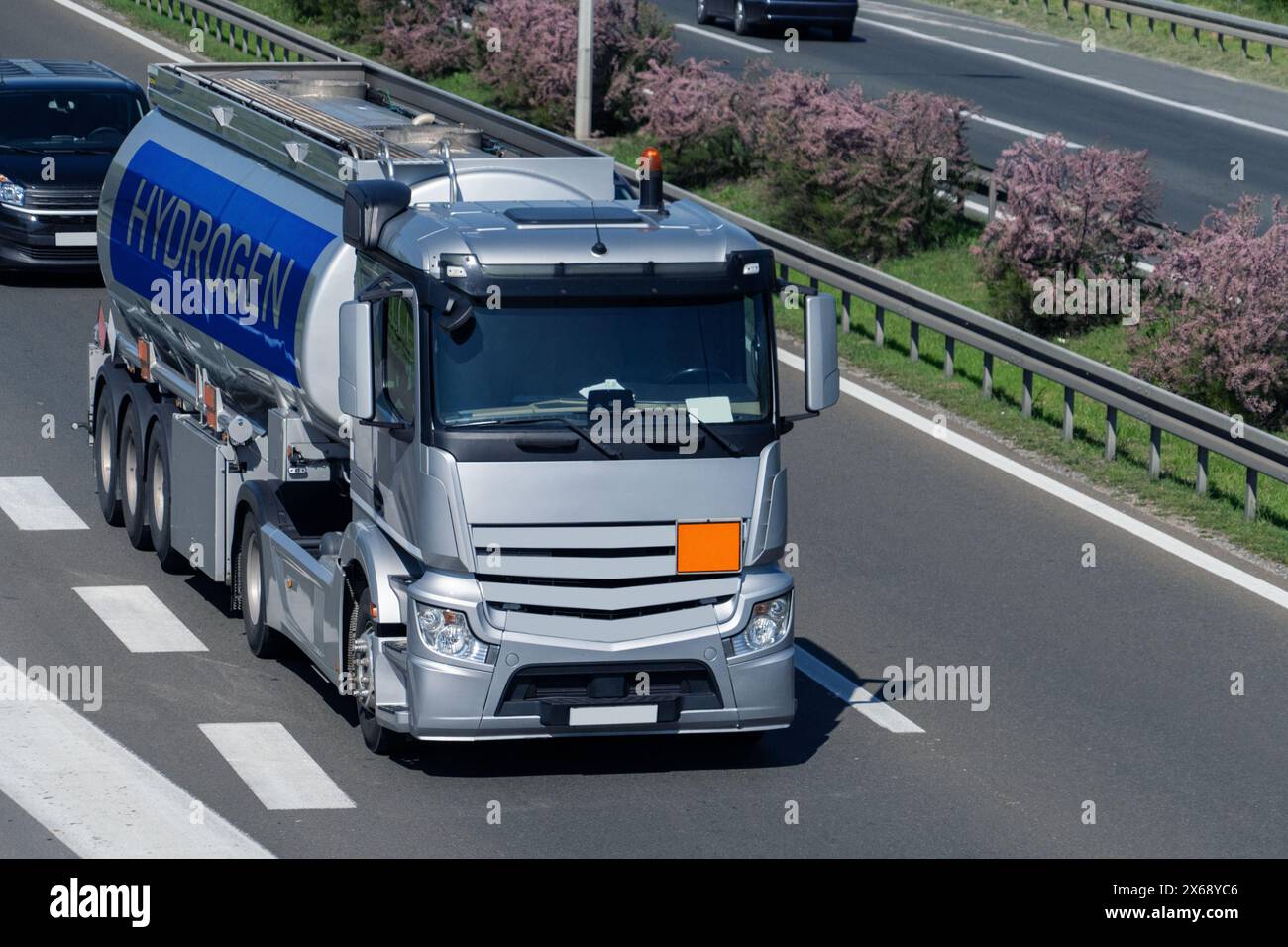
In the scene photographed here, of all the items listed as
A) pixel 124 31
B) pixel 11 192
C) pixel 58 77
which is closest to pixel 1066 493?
pixel 11 192

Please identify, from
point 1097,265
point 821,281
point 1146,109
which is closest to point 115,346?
point 821,281

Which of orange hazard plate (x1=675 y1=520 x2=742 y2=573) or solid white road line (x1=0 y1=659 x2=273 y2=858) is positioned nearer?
solid white road line (x1=0 y1=659 x2=273 y2=858)

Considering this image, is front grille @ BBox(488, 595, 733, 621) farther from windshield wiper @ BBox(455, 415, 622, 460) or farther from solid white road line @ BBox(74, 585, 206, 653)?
solid white road line @ BBox(74, 585, 206, 653)

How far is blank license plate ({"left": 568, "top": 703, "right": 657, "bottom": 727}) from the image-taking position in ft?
35.6

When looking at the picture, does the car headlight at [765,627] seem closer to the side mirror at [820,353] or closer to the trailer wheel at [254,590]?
the side mirror at [820,353]

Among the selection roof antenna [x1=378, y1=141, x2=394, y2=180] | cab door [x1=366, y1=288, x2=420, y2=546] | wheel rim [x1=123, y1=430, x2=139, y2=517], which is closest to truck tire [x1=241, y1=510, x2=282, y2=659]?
cab door [x1=366, y1=288, x2=420, y2=546]

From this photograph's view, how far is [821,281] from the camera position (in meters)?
21.7

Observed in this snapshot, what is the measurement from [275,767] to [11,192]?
13443 mm

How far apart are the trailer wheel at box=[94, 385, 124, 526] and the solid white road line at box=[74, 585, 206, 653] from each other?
5.31ft

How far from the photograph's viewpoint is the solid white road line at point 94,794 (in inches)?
400

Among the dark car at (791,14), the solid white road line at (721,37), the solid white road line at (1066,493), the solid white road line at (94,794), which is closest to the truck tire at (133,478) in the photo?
the solid white road line at (94,794)

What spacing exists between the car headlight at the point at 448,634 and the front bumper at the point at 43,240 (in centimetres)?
1342

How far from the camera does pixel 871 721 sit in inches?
485

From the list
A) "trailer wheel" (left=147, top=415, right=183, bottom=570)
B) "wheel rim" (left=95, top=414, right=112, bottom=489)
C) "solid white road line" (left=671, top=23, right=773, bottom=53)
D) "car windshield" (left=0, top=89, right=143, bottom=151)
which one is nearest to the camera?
"trailer wheel" (left=147, top=415, right=183, bottom=570)
